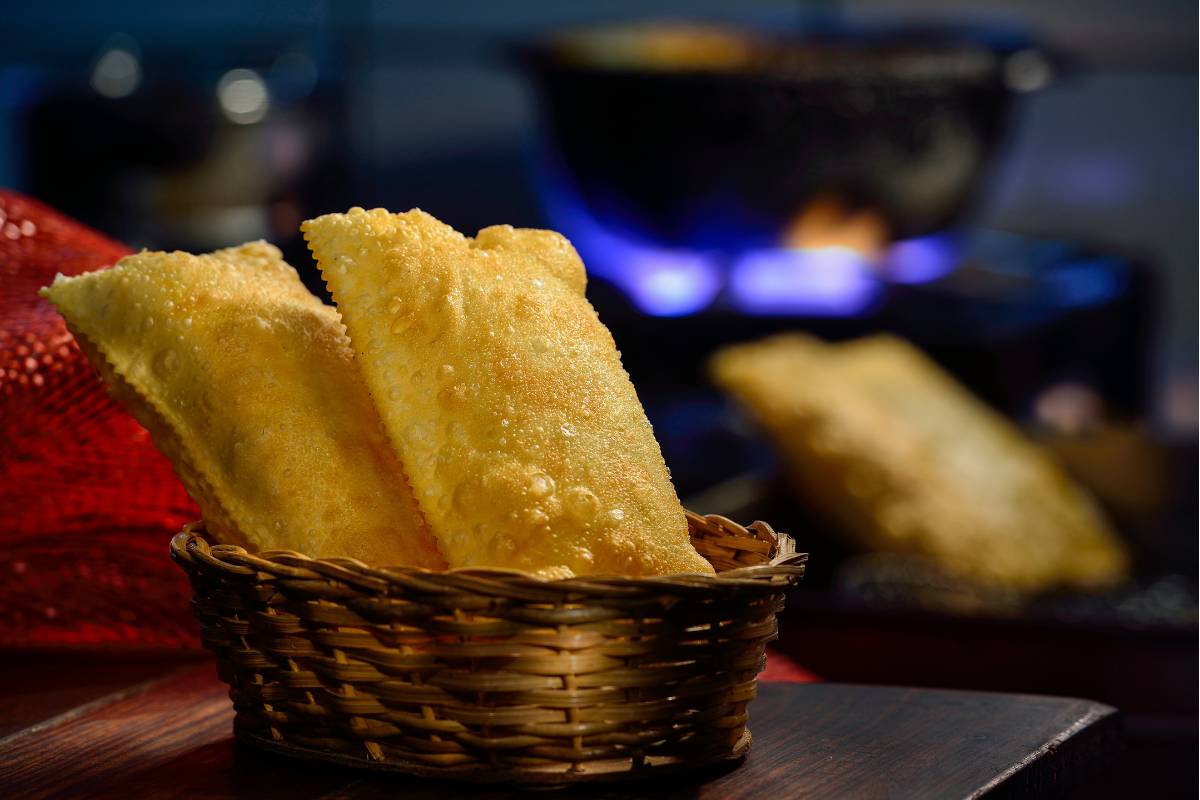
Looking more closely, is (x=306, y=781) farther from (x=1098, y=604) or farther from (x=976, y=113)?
(x=976, y=113)

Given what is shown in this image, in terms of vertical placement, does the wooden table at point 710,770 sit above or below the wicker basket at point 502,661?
below

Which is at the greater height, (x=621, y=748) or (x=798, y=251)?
(x=798, y=251)

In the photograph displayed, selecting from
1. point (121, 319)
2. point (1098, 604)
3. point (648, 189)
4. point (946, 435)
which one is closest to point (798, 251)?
point (648, 189)

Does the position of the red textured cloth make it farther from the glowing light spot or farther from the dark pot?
the glowing light spot

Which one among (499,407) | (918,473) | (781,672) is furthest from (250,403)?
(918,473)

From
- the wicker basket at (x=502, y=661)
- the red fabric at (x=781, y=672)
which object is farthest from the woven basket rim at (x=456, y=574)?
the red fabric at (x=781, y=672)

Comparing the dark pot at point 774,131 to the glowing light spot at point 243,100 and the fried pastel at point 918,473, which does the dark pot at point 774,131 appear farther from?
the glowing light spot at point 243,100

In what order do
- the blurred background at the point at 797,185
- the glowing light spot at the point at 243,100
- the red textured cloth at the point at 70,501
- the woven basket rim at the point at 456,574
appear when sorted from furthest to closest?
the glowing light spot at the point at 243,100 < the blurred background at the point at 797,185 < the red textured cloth at the point at 70,501 < the woven basket rim at the point at 456,574
